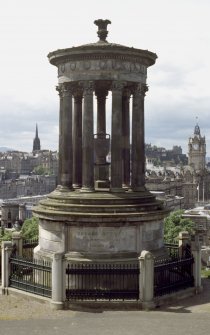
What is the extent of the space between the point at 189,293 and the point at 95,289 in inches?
179

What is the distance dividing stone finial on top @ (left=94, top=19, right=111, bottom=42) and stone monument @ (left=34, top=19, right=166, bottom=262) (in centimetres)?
3

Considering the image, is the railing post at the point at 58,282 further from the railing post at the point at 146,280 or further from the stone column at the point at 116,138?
the stone column at the point at 116,138

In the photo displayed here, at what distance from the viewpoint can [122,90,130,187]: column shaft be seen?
25875mm

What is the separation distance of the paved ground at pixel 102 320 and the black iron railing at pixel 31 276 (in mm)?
626

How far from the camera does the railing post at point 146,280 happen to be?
2077cm

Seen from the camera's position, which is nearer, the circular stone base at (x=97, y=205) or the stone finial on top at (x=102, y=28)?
the circular stone base at (x=97, y=205)

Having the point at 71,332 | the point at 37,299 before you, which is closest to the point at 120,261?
the point at 37,299

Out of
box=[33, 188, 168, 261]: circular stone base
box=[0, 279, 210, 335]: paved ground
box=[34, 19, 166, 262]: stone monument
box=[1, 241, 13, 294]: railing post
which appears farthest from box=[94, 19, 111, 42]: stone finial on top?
box=[0, 279, 210, 335]: paved ground

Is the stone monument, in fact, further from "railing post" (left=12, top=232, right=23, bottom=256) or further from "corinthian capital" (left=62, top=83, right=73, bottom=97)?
"railing post" (left=12, top=232, right=23, bottom=256)

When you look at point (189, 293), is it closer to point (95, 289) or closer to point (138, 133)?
point (95, 289)

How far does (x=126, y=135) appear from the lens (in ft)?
85.1

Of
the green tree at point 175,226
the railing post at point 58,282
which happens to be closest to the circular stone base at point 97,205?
the railing post at point 58,282

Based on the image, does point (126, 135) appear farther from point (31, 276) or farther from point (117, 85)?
point (31, 276)

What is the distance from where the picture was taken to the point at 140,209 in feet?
74.6
